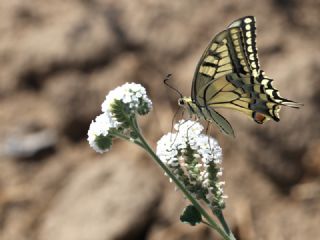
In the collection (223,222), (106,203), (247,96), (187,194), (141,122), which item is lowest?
(223,222)

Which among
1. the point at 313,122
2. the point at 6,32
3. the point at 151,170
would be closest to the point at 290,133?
the point at 313,122

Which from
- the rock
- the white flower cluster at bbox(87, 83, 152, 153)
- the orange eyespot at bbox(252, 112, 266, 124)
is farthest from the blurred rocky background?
the white flower cluster at bbox(87, 83, 152, 153)

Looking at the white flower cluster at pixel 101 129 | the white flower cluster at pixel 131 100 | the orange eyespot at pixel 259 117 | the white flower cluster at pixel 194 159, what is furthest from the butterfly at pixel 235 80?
the white flower cluster at pixel 101 129

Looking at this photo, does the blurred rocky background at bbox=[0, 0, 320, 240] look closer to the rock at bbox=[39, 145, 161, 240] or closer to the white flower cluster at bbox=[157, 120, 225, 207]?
the rock at bbox=[39, 145, 161, 240]

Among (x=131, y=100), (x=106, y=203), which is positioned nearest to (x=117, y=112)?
(x=131, y=100)

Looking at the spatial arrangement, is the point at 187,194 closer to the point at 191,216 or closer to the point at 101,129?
the point at 191,216

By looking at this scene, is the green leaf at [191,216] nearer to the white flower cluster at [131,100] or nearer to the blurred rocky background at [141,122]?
the white flower cluster at [131,100]
